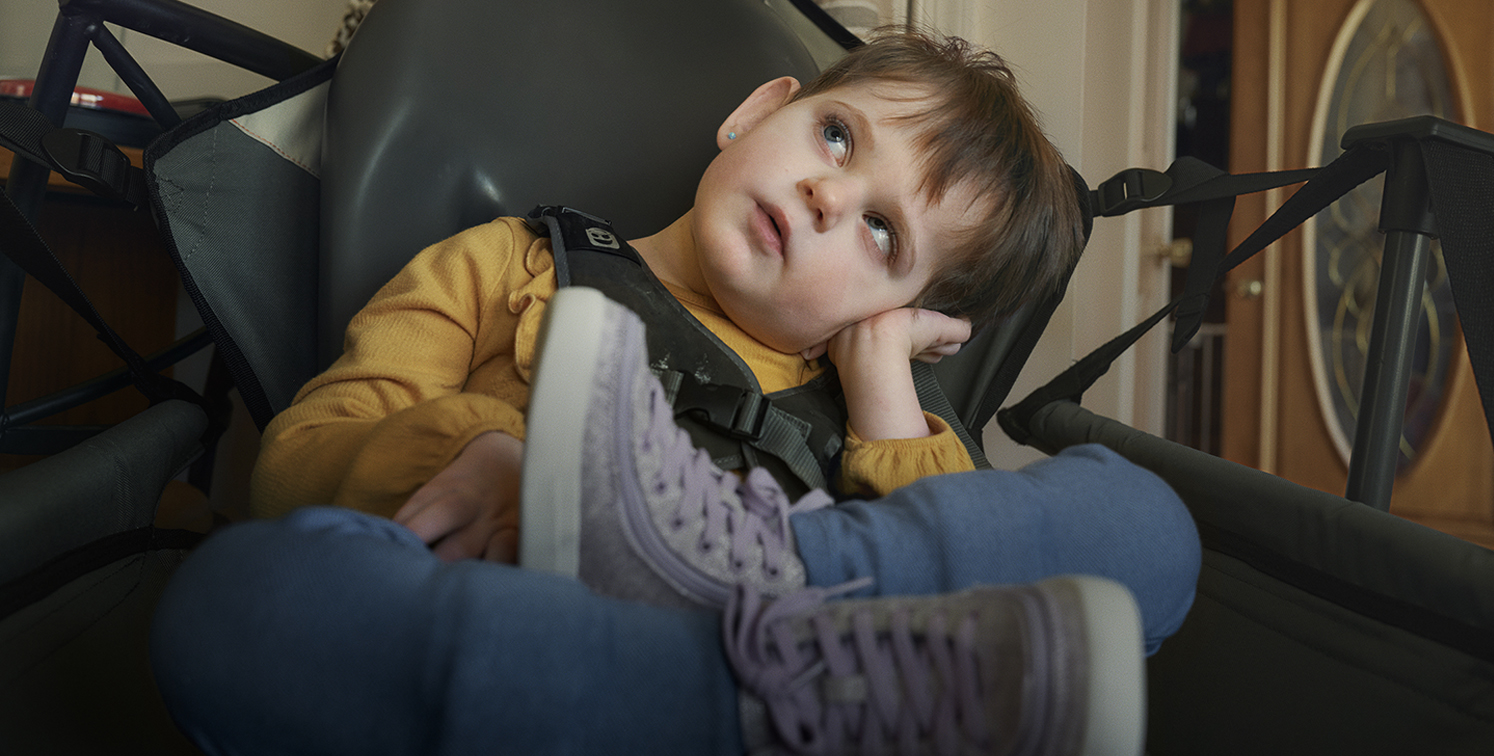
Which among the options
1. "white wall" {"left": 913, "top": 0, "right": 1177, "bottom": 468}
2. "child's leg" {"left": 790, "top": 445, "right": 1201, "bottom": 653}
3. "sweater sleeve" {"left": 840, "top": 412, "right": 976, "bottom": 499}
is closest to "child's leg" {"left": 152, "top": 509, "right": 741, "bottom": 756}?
"child's leg" {"left": 790, "top": 445, "right": 1201, "bottom": 653}

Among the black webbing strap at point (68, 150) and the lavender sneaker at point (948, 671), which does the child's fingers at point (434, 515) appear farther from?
the black webbing strap at point (68, 150)

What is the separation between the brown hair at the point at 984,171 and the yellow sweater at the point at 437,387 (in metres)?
0.15

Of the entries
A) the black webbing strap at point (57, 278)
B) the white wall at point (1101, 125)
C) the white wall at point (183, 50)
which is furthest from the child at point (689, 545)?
the white wall at point (183, 50)

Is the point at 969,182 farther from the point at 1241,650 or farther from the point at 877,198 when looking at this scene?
the point at 1241,650

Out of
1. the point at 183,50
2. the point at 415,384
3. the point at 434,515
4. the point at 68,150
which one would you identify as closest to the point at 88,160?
the point at 68,150

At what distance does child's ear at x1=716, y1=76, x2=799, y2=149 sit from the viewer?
81 cm

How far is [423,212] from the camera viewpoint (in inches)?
29.7

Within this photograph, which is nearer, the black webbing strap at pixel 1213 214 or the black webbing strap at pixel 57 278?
the black webbing strap at pixel 57 278

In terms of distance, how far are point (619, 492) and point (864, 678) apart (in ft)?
0.44

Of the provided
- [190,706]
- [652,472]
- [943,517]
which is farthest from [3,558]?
[943,517]

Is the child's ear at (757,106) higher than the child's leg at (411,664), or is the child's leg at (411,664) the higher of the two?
the child's ear at (757,106)

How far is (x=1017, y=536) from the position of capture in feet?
1.50

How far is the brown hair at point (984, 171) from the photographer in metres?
0.71

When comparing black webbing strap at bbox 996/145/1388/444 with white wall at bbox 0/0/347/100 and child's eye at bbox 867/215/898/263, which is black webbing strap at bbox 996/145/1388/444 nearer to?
child's eye at bbox 867/215/898/263
